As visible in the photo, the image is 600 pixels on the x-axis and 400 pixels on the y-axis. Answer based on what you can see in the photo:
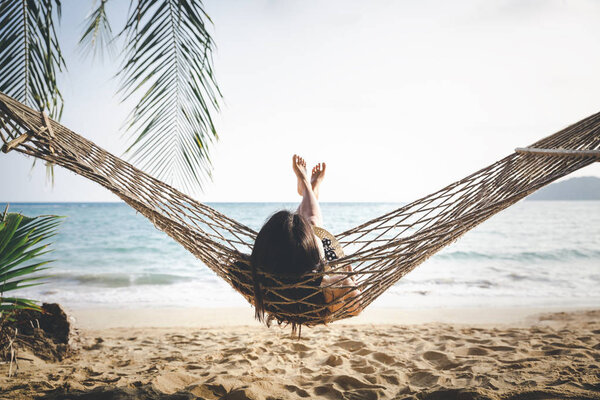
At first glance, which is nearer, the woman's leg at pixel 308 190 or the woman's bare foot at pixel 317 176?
the woman's leg at pixel 308 190

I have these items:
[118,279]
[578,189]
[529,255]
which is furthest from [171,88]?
[578,189]

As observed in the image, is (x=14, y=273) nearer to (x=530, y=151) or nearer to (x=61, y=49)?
(x=61, y=49)

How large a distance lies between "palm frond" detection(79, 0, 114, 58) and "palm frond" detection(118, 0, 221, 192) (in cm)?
40

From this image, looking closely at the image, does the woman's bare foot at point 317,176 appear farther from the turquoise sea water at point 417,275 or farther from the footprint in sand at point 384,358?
the turquoise sea water at point 417,275

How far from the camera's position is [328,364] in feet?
6.29

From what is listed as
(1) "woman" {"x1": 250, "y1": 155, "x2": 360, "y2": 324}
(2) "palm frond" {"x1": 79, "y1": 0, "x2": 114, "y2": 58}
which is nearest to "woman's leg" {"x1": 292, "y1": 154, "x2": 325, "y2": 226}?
(1) "woman" {"x1": 250, "y1": 155, "x2": 360, "y2": 324}

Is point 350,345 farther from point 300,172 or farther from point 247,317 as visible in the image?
point 247,317

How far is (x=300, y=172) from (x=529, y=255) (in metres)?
6.98

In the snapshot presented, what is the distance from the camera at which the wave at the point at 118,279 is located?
505cm

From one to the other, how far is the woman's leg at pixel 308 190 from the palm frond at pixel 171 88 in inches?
22.9

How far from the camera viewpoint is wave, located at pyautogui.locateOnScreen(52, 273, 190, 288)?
5.05 meters

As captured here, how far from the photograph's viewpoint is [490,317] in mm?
3281

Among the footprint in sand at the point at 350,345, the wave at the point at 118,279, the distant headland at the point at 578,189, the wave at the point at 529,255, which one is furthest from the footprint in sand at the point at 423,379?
the distant headland at the point at 578,189

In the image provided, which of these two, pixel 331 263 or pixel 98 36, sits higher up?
pixel 98 36
